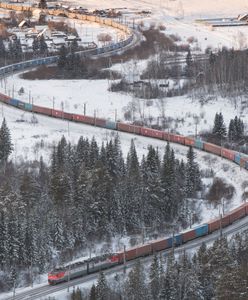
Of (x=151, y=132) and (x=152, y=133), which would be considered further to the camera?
(x=151, y=132)

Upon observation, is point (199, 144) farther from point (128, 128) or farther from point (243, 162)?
point (128, 128)

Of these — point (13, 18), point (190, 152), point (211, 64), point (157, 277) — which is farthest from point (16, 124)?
point (13, 18)

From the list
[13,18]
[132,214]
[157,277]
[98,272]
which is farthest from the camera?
[13,18]

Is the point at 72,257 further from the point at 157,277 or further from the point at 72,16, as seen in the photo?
the point at 72,16

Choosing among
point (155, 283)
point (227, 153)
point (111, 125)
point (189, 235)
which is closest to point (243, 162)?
point (227, 153)

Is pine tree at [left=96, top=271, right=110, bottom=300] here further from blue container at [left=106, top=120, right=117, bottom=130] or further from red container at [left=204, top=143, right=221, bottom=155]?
blue container at [left=106, top=120, right=117, bottom=130]

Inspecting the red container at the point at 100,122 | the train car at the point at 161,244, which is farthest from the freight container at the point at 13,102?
the train car at the point at 161,244

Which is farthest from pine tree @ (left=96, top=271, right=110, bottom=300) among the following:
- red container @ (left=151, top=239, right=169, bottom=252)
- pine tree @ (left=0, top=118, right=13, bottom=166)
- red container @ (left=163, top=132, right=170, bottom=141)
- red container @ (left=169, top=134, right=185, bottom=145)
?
red container @ (left=163, top=132, right=170, bottom=141)
